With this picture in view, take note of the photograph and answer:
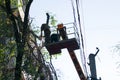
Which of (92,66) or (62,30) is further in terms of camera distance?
(92,66)

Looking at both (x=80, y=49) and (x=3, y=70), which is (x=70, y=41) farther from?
(x=3, y=70)

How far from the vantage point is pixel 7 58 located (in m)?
22.7

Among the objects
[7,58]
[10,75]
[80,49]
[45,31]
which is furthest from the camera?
[7,58]

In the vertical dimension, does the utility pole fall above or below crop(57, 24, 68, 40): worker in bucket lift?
below

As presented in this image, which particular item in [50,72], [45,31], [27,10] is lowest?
[50,72]

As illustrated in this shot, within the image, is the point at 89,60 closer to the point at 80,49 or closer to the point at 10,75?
the point at 80,49

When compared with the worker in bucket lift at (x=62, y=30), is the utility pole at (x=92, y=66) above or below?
below

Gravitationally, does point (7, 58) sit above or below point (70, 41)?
below

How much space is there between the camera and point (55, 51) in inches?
747

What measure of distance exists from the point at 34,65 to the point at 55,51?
2.88m

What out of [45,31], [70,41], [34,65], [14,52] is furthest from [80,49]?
[14,52]

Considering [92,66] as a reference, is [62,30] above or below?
above

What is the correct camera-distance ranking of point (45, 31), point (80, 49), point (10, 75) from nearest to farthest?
point (80, 49) → point (45, 31) → point (10, 75)

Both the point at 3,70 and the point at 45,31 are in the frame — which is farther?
the point at 3,70
